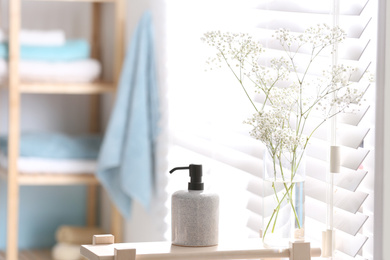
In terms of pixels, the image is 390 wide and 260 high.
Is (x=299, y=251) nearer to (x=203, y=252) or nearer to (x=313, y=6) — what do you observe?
(x=203, y=252)

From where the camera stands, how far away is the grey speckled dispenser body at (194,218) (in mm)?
1212

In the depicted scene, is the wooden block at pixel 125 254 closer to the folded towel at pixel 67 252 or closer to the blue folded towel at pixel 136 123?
the blue folded towel at pixel 136 123

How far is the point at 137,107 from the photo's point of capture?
2.29m

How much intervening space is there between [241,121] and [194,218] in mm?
520

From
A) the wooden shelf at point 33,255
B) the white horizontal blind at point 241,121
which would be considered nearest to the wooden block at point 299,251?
the white horizontal blind at point 241,121

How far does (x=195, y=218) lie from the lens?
1.21 metres

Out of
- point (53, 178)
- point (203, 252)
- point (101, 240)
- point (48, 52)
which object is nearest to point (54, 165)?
point (53, 178)

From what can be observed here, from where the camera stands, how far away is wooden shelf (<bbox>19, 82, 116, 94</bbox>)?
2.46m

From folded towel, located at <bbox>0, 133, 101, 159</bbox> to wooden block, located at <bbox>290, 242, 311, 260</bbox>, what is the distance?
149 centimetres

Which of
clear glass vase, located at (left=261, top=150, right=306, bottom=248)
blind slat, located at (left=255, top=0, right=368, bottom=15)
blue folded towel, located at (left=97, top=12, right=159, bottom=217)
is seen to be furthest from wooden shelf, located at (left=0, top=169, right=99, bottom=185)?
clear glass vase, located at (left=261, top=150, right=306, bottom=248)

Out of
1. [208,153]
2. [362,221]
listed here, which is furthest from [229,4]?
[362,221]

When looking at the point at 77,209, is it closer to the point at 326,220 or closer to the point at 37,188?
the point at 37,188

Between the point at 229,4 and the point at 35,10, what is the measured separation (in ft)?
4.30

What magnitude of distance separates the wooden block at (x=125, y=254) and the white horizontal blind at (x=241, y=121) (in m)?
0.38
